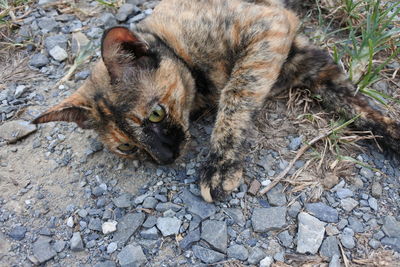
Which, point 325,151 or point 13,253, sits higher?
point 325,151

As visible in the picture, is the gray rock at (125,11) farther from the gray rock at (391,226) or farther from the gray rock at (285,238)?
the gray rock at (391,226)

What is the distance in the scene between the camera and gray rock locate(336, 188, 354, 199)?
2246mm

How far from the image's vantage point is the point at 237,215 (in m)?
2.19

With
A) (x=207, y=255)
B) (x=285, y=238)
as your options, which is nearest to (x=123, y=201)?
(x=207, y=255)

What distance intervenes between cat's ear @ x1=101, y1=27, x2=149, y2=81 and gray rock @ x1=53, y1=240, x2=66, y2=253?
3.17 ft

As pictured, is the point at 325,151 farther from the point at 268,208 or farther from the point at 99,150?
the point at 99,150

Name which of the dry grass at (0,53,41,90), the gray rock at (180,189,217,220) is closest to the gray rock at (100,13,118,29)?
the dry grass at (0,53,41,90)

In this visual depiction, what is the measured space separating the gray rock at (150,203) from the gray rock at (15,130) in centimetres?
109

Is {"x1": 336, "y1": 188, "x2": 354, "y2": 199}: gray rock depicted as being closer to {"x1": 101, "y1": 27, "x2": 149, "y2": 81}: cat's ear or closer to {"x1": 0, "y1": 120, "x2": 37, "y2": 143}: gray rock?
{"x1": 101, "y1": 27, "x2": 149, "y2": 81}: cat's ear

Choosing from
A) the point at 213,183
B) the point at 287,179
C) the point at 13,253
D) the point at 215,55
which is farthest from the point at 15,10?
the point at 287,179

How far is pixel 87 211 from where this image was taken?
2.32 metres

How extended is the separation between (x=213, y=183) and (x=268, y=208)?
0.34 metres

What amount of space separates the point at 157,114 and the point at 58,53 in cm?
147

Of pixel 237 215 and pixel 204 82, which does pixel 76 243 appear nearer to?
pixel 237 215
